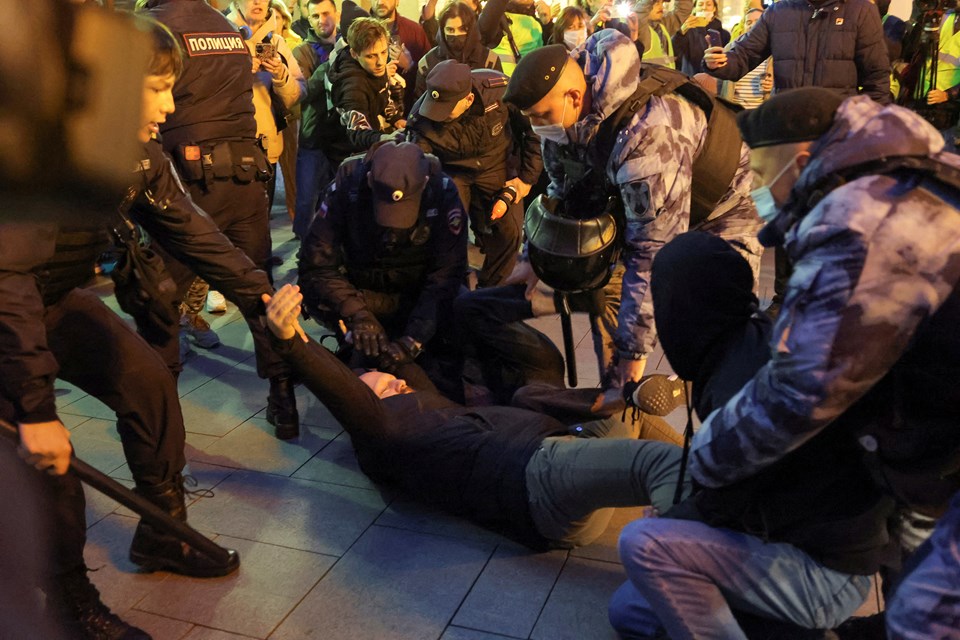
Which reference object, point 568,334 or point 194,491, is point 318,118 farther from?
point 194,491

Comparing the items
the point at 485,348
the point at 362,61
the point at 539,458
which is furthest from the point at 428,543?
the point at 362,61

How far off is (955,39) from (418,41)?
3666mm

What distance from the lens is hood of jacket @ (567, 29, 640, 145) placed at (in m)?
2.75

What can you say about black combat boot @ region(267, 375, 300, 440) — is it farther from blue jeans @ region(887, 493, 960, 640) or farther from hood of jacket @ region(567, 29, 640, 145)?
blue jeans @ region(887, 493, 960, 640)

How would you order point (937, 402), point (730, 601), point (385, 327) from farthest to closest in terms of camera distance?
point (385, 327)
point (730, 601)
point (937, 402)

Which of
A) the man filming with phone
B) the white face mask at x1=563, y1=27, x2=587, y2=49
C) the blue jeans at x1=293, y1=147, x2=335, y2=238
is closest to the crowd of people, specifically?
the blue jeans at x1=293, y1=147, x2=335, y2=238

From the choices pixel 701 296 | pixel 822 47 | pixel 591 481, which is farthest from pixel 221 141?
pixel 822 47

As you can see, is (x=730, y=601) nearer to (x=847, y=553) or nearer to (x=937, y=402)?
(x=847, y=553)

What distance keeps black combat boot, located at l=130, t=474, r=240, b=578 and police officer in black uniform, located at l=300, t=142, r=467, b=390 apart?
104cm

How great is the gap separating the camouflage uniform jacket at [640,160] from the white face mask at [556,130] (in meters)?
0.03

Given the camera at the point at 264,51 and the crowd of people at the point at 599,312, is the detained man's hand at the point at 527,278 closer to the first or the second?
the crowd of people at the point at 599,312

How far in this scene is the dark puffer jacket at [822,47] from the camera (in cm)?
452

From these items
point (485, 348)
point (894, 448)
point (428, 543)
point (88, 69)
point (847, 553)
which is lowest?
point (428, 543)

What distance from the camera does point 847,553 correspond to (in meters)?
1.88
